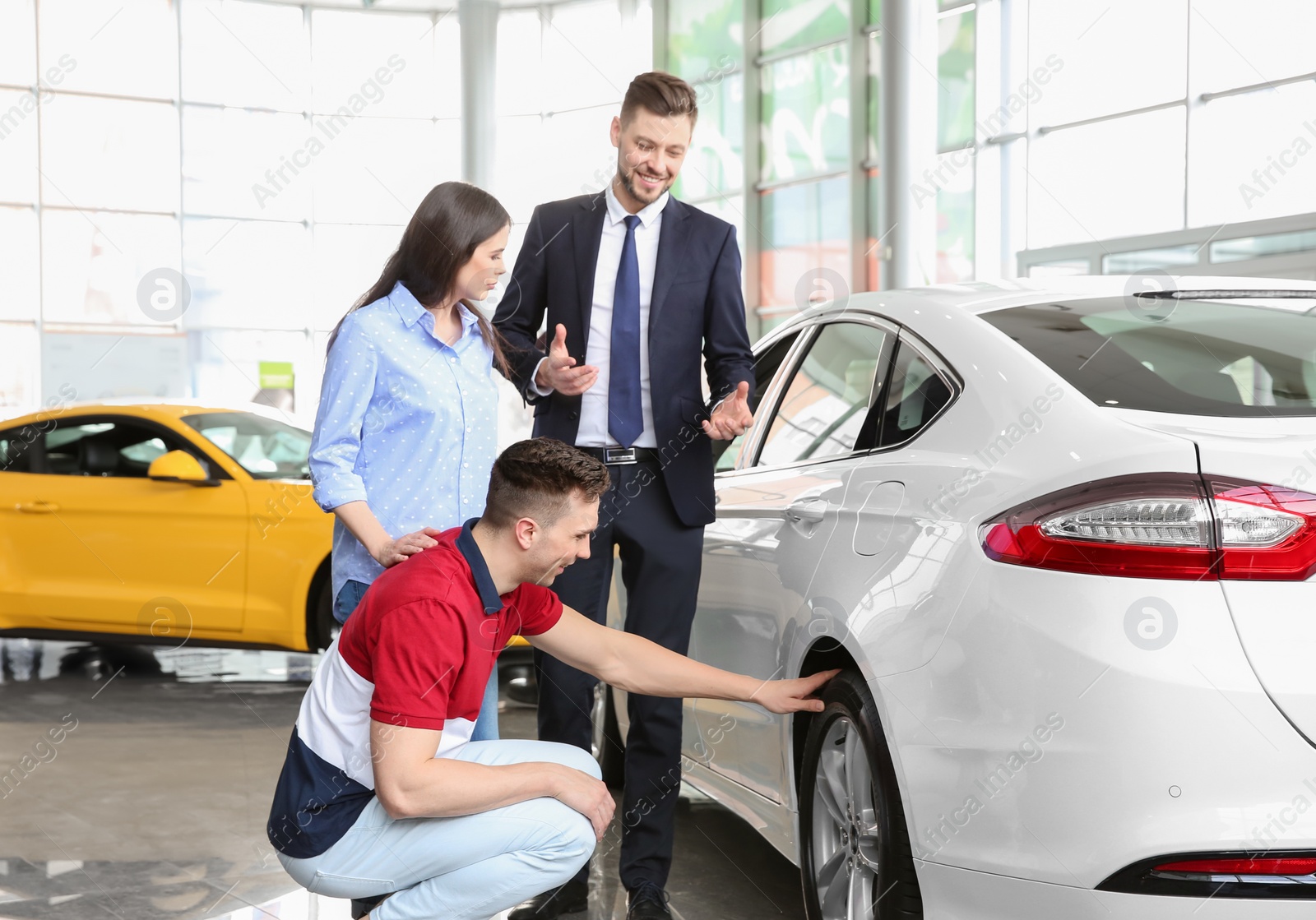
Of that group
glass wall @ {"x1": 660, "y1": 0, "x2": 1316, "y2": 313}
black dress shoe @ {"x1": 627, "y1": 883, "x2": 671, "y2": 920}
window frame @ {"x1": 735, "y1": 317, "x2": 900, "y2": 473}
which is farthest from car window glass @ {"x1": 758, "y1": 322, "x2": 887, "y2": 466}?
glass wall @ {"x1": 660, "y1": 0, "x2": 1316, "y2": 313}

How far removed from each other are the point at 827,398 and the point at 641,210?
2.14ft

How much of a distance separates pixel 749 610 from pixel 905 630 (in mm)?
826

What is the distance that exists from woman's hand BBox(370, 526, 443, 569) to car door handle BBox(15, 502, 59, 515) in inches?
177

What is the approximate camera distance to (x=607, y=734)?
13.9 ft

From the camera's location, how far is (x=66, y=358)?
1920 cm

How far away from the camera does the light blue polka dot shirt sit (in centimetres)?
258

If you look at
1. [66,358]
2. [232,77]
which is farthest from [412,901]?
[232,77]

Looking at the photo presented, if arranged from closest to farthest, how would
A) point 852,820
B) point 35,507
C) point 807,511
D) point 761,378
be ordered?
1. point 852,820
2. point 807,511
3. point 761,378
4. point 35,507

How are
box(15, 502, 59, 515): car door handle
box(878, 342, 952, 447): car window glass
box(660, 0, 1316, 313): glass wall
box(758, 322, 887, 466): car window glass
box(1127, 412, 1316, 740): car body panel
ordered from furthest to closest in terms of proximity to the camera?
box(660, 0, 1316, 313): glass wall < box(15, 502, 59, 515): car door handle < box(758, 322, 887, 466): car window glass < box(878, 342, 952, 447): car window glass < box(1127, 412, 1316, 740): car body panel

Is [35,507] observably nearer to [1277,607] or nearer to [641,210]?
[641,210]

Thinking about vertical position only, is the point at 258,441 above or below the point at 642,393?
below

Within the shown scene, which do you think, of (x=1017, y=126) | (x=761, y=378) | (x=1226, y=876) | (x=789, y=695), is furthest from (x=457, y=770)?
(x=1017, y=126)

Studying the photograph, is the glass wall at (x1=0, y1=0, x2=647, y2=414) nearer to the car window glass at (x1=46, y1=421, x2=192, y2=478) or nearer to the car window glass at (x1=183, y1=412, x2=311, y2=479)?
the car window glass at (x1=183, y1=412, x2=311, y2=479)

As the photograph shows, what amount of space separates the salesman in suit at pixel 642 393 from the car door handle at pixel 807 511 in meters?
0.28
